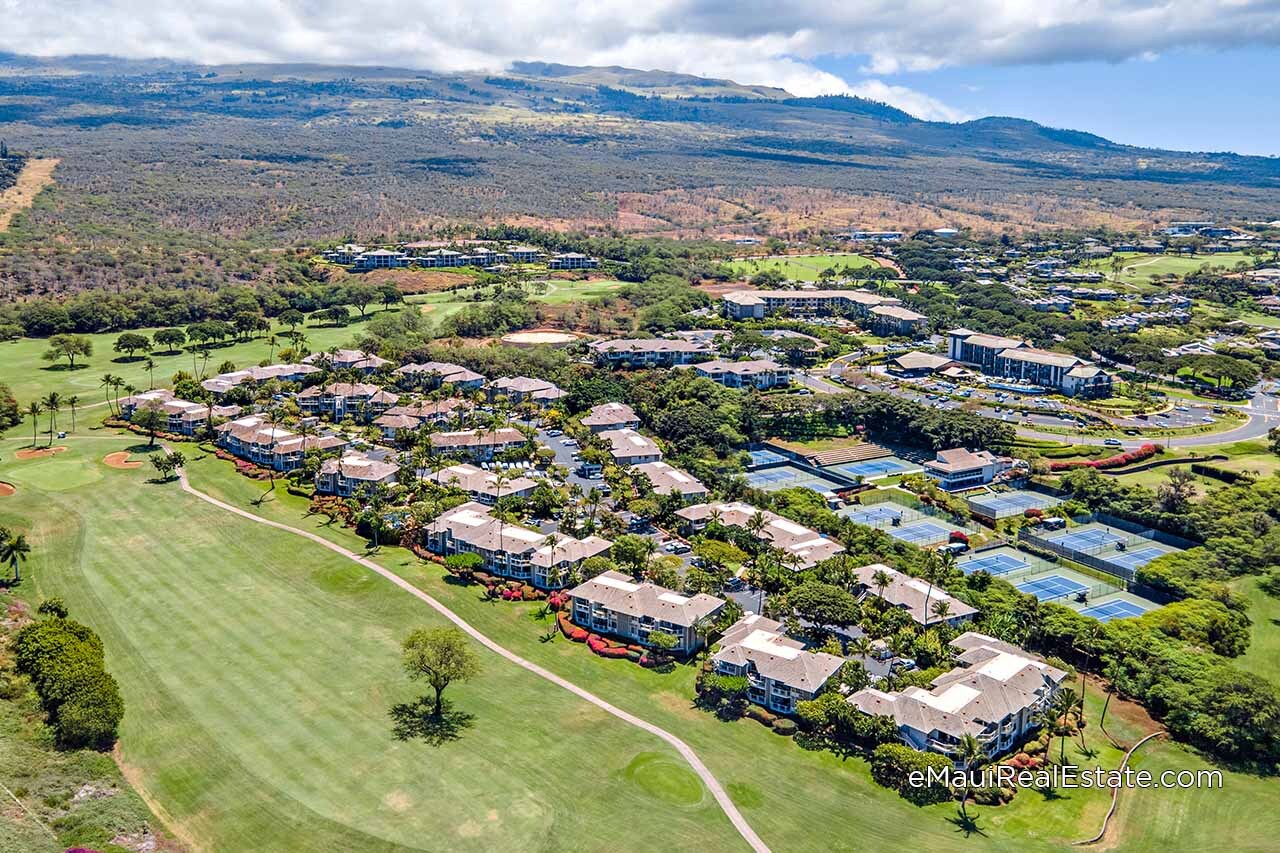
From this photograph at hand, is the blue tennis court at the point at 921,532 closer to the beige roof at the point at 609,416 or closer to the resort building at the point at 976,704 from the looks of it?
the resort building at the point at 976,704

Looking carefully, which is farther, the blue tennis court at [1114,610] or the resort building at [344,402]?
the resort building at [344,402]

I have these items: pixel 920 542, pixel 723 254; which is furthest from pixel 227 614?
pixel 723 254

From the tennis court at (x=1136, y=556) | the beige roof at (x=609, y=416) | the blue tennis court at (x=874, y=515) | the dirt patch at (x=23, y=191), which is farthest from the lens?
the dirt patch at (x=23, y=191)

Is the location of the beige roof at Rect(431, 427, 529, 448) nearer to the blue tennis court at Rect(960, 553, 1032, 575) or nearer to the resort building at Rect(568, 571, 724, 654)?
the resort building at Rect(568, 571, 724, 654)

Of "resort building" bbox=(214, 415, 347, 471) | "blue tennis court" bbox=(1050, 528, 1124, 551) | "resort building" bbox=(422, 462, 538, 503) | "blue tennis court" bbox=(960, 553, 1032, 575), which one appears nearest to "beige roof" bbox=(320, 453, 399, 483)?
"resort building" bbox=(422, 462, 538, 503)

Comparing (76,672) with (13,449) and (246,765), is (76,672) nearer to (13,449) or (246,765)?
(246,765)

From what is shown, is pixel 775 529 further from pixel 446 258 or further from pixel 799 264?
pixel 799 264

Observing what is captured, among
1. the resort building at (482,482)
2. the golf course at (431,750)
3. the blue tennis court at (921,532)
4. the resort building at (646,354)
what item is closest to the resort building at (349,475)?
the resort building at (482,482)

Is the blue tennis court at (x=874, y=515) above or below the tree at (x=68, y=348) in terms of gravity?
below
